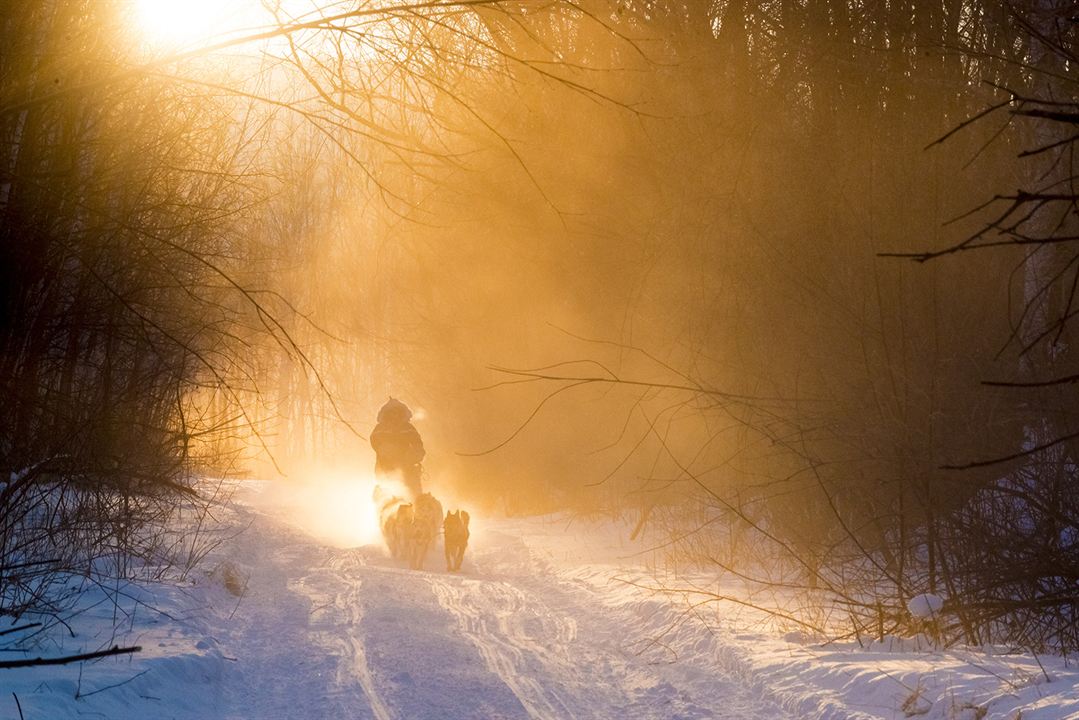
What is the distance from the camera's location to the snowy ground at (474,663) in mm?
6125

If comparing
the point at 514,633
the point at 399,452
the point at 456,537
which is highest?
the point at 399,452

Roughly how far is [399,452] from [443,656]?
12.0m

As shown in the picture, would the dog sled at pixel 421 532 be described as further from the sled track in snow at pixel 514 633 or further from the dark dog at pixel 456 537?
the sled track in snow at pixel 514 633

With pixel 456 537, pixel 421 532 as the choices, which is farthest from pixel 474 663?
pixel 421 532

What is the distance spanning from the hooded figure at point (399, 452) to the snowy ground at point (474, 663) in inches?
280

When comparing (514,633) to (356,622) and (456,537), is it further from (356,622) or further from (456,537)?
(456,537)

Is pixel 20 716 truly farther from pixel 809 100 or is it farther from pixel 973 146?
pixel 809 100

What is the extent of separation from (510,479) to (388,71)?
2553 centimetres

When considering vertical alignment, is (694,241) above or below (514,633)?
above

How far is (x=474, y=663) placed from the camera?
27.3 feet

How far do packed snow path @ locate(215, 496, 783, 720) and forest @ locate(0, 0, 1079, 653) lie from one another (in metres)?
1.30

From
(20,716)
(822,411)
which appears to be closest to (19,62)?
(20,716)

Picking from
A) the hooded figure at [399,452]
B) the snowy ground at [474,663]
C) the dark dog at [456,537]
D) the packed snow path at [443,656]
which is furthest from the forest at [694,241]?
the hooded figure at [399,452]

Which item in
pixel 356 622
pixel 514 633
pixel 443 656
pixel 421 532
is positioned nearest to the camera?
pixel 443 656
